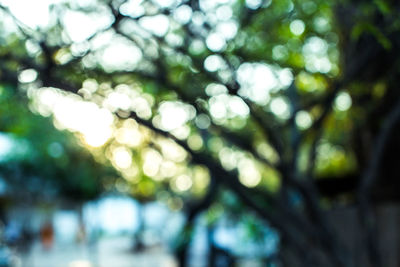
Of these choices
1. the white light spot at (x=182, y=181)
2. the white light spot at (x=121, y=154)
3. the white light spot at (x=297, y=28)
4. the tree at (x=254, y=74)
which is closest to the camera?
the tree at (x=254, y=74)

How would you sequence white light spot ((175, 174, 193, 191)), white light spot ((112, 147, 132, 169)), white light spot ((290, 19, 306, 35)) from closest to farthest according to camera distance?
white light spot ((290, 19, 306, 35)), white light spot ((112, 147, 132, 169)), white light spot ((175, 174, 193, 191))

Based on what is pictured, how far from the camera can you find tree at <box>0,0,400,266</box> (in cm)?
439

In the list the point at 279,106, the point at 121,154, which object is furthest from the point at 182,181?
the point at 279,106

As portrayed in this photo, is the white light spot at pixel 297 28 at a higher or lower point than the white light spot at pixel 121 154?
higher

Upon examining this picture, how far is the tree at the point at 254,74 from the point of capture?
4.39 metres

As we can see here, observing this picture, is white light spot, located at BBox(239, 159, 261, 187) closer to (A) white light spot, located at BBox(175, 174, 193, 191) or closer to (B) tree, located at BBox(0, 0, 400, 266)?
(A) white light spot, located at BBox(175, 174, 193, 191)

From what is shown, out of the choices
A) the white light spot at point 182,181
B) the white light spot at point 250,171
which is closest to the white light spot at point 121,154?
the white light spot at point 250,171

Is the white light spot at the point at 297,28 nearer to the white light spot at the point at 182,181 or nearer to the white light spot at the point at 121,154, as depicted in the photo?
the white light spot at the point at 121,154

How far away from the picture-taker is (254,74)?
20.5 feet

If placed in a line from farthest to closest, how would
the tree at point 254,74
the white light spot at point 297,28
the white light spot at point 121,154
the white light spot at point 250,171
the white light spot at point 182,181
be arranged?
the white light spot at point 182,181, the white light spot at point 250,171, the white light spot at point 121,154, the white light spot at point 297,28, the tree at point 254,74

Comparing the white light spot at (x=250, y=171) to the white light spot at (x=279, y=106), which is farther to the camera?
the white light spot at (x=250, y=171)

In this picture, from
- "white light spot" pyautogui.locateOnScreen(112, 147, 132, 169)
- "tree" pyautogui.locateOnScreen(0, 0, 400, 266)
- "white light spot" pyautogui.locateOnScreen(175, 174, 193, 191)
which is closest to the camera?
"tree" pyautogui.locateOnScreen(0, 0, 400, 266)

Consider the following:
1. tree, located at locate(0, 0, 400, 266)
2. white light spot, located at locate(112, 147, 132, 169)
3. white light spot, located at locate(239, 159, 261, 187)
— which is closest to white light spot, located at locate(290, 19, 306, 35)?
tree, located at locate(0, 0, 400, 266)

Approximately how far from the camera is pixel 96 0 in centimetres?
534
